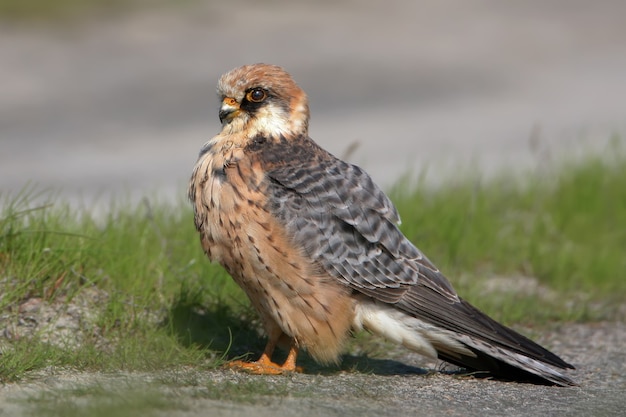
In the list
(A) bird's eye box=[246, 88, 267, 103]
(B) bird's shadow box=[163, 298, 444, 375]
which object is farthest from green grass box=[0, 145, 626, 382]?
(A) bird's eye box=[246, 88, 267, 103]

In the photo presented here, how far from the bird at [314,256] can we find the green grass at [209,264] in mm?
503

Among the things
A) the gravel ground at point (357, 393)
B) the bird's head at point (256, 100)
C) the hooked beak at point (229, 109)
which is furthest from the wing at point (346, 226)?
the gravel ground at point (357, 393)

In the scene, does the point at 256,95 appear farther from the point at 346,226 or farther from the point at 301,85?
the point at 301,85

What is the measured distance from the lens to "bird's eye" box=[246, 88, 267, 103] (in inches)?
216

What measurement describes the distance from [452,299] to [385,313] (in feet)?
1.17

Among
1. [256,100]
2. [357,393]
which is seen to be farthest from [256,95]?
[357,393]

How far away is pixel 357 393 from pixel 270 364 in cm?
77

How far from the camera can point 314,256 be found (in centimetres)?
511

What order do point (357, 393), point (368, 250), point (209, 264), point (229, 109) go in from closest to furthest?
point (357, 393), point (368, 250), point (229, 109), point (209, 264)

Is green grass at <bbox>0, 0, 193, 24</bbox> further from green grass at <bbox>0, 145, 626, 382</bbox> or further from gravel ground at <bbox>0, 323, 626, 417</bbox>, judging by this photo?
gravel ground at <bbox>0, 323, 626, 417</bbox>

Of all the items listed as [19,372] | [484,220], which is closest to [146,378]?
[19,372]

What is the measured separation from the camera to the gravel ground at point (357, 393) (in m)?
4.21

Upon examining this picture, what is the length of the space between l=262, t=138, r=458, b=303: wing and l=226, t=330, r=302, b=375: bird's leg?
492mm

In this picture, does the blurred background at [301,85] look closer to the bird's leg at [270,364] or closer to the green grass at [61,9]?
the green grass at [61,9]
